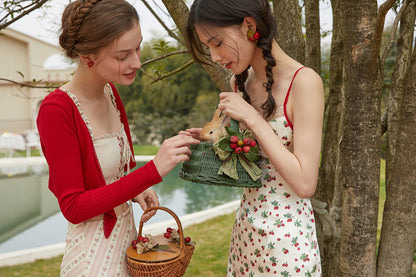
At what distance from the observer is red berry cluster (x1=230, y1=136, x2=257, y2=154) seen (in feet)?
4.37

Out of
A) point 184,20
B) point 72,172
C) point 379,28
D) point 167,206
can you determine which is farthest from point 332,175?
point 167,206

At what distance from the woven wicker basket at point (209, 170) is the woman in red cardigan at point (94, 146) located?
0.15 feet

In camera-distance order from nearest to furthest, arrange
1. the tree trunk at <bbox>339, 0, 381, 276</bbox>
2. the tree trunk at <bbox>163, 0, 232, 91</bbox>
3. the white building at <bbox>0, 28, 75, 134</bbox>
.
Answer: the tree trunk at <bbox>339, 0, 381, 276</bbox>, the tree trunk at <bbox>163, 0, 232, 91</bbox>, the white building at <bbox>0, 28, 75, 134</bbox>

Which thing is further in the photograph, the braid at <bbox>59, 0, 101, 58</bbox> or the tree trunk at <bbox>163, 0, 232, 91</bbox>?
the tree trunk at <bbox>163, 0, 232, 91</bbox>

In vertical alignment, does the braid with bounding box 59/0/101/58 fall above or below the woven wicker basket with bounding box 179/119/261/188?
above

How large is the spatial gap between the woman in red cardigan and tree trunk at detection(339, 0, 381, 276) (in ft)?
3.66

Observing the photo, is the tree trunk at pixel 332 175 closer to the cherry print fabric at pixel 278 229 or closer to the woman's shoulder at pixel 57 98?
the cherry print fabric at pixel 278 229

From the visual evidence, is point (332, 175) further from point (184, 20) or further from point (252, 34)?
point (252, 34)

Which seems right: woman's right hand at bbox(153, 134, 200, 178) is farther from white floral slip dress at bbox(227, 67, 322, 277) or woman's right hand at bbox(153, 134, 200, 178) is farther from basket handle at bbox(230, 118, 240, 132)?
white floral slip dress at bbox(227, 67, 322, 277)

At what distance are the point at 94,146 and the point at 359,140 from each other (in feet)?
4.62

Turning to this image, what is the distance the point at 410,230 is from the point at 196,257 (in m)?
3.07

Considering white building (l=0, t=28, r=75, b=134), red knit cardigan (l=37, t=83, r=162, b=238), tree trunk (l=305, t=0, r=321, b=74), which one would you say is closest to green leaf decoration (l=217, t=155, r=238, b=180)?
red knit cardigan (l=37, t=83, r=162, b=238)

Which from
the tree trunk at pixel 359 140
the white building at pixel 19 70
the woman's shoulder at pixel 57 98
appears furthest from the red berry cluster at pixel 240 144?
the white building at pixel 19 70

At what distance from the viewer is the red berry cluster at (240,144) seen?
1.33 meters
